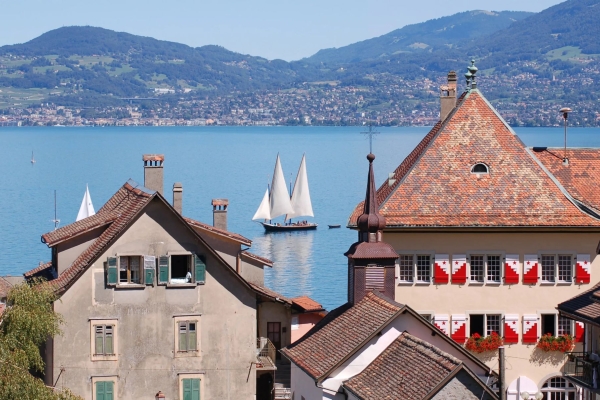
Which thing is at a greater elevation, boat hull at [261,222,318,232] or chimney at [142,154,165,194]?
chimney at [142,154,165,194]

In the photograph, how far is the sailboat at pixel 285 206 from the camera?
543 feet

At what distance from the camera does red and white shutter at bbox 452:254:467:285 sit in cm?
4497

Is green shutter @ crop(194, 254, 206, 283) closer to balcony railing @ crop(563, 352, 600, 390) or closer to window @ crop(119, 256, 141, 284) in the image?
window @ crop(119, 256, 141, 284)

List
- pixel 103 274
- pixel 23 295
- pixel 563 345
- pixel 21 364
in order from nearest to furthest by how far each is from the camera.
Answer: pixel 21 364 → pixel 23 295 → pixel 103 274 → pixel 563 345

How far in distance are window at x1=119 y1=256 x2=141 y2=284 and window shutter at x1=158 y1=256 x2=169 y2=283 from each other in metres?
0.61

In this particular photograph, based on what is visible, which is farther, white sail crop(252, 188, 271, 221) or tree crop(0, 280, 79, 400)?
white sail crop(252, 188, 271, 221)

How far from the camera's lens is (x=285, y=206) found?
17038 centimetres

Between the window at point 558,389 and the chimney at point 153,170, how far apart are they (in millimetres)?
13688

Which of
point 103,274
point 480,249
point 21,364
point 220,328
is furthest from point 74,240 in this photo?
point 480,249

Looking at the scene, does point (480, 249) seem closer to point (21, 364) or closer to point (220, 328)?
point (220, 328)

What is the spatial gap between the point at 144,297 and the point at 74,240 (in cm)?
292

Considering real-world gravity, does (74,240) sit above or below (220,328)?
above

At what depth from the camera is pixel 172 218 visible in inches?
1634

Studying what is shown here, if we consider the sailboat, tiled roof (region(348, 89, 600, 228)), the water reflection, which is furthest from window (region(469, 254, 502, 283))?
the sailboat
